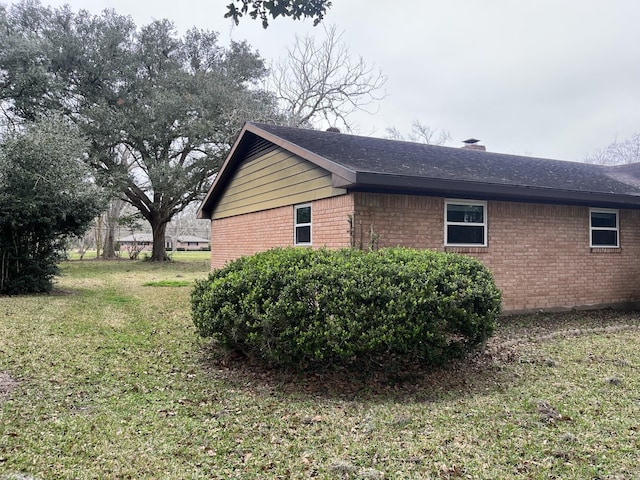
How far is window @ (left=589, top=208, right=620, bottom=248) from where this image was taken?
400 inches

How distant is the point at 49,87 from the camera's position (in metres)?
20.4

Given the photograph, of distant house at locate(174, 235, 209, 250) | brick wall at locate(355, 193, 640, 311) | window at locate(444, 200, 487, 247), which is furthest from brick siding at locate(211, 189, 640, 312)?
distant house at locate(174, 235, 209, 250)

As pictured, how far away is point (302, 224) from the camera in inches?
388

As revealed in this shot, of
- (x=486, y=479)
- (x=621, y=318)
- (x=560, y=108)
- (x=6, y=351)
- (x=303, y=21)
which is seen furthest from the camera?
(x=560, y=108)

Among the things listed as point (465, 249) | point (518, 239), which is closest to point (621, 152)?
point (518, 239)

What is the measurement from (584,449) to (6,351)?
6536 mm

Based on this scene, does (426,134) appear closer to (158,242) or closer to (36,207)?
(158,242)

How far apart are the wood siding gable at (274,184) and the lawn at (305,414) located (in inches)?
154

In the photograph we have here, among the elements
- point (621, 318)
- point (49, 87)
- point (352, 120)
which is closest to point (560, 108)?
point (352, 120)

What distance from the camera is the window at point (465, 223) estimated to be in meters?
8.64

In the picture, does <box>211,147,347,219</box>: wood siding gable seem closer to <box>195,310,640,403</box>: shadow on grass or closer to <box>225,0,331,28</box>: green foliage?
<box>225,0,331,28</box>: green foliage

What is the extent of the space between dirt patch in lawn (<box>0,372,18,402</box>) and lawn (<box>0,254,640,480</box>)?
0.02m

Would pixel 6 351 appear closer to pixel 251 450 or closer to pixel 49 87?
pixel 251 450

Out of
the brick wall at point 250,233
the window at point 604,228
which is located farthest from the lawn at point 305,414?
the brick wall at point 250,233
